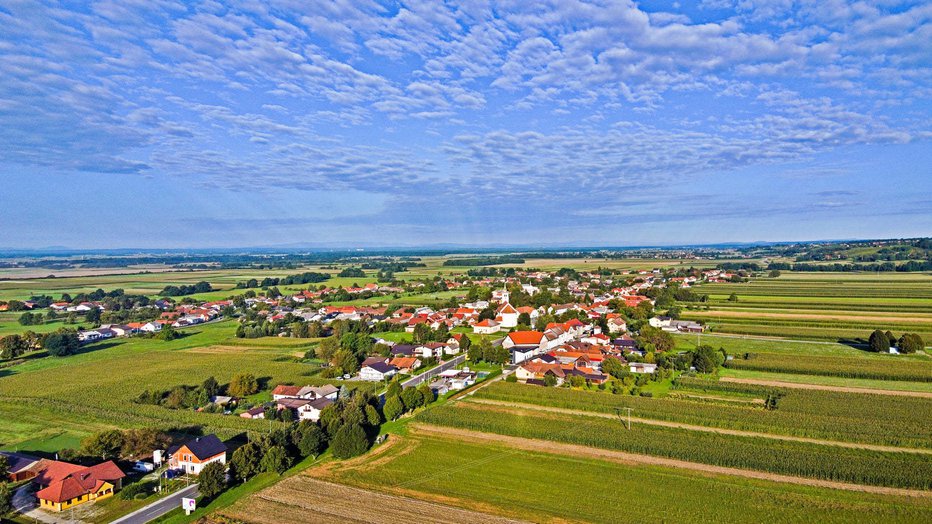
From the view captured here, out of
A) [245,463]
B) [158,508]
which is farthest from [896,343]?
[158,508]

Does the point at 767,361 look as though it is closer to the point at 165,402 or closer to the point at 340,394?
the point at 340,394

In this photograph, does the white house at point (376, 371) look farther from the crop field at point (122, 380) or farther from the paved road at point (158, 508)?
the paved road at point (158, 508)

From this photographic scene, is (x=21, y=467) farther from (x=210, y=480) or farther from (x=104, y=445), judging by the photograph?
(x=210, y=480)

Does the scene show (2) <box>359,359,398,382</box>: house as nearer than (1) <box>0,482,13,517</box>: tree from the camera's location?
No

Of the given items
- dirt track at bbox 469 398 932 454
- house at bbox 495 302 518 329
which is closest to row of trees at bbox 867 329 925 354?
dirt track at bbox 469 398 932 454

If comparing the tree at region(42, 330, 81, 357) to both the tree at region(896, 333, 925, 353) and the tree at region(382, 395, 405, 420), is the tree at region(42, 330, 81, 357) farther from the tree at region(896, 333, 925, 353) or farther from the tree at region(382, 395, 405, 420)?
the tree at region(896, 333, 925, 353)

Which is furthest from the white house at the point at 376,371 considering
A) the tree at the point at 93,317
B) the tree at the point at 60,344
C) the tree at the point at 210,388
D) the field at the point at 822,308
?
the tree at the point at 93,317
